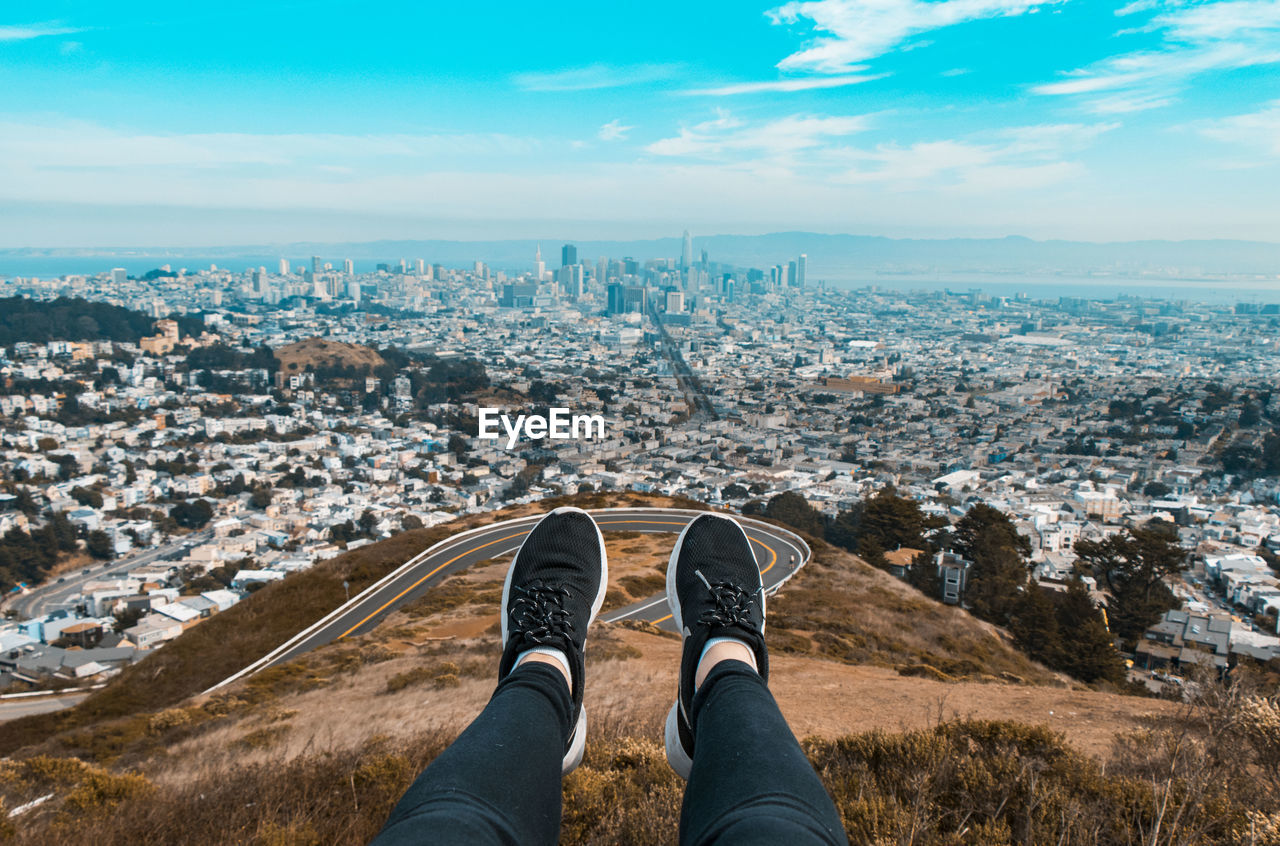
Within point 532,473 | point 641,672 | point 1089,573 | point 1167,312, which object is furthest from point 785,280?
point 641,672

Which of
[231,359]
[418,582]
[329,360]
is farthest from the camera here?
[231,359]

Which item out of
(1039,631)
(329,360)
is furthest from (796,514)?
(329,360)

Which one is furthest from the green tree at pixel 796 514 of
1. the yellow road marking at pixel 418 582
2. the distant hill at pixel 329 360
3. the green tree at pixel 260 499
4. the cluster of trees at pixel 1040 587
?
the distant hill at pixel 329 360

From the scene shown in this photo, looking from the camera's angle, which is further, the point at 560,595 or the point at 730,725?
the point at 560,595

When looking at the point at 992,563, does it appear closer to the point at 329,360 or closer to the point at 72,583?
the point at 72,583

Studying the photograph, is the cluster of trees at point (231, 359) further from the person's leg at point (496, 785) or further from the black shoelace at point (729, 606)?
the person's leg at point (496, 785)

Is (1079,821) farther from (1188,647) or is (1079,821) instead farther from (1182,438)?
(1182,438)
